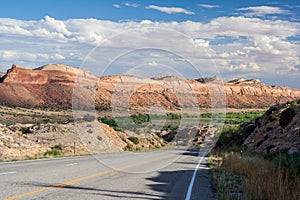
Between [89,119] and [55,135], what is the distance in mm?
13150

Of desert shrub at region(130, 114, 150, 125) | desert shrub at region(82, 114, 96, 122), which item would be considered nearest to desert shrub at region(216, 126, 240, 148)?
desert shrub at region(82, 114, 96, 122)

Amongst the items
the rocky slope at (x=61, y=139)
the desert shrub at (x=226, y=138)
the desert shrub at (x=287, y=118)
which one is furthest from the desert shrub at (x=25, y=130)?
the desert shrub at (x=226, y=138)

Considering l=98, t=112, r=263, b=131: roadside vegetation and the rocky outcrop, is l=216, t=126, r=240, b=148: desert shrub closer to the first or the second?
l=98, t=112, r=263, b=131: roadside vegetation

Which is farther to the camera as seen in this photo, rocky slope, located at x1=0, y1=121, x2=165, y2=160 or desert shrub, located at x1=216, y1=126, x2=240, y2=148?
desert shrub, located at x1=216, y1=126, x2=240, y2=148

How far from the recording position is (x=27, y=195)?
10516mm

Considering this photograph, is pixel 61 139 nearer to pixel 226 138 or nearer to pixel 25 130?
pixel 25 130

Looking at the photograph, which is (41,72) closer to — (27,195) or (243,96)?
(243,96)

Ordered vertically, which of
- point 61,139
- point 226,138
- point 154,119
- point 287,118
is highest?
point 287,118

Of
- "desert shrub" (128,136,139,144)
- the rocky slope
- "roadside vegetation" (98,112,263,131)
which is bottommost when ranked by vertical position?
"desert shrub" (128,136,139,144)

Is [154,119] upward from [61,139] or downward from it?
upward

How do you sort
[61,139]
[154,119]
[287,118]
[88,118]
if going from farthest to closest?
[88,118], [154,119], [61,139], [287,118]

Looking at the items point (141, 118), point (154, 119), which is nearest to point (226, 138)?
point (154, 119)

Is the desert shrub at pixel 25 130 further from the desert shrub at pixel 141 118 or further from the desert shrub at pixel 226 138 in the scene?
the desert shrub at pixel 226 138

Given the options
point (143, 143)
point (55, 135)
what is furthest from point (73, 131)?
point (143, 143)
